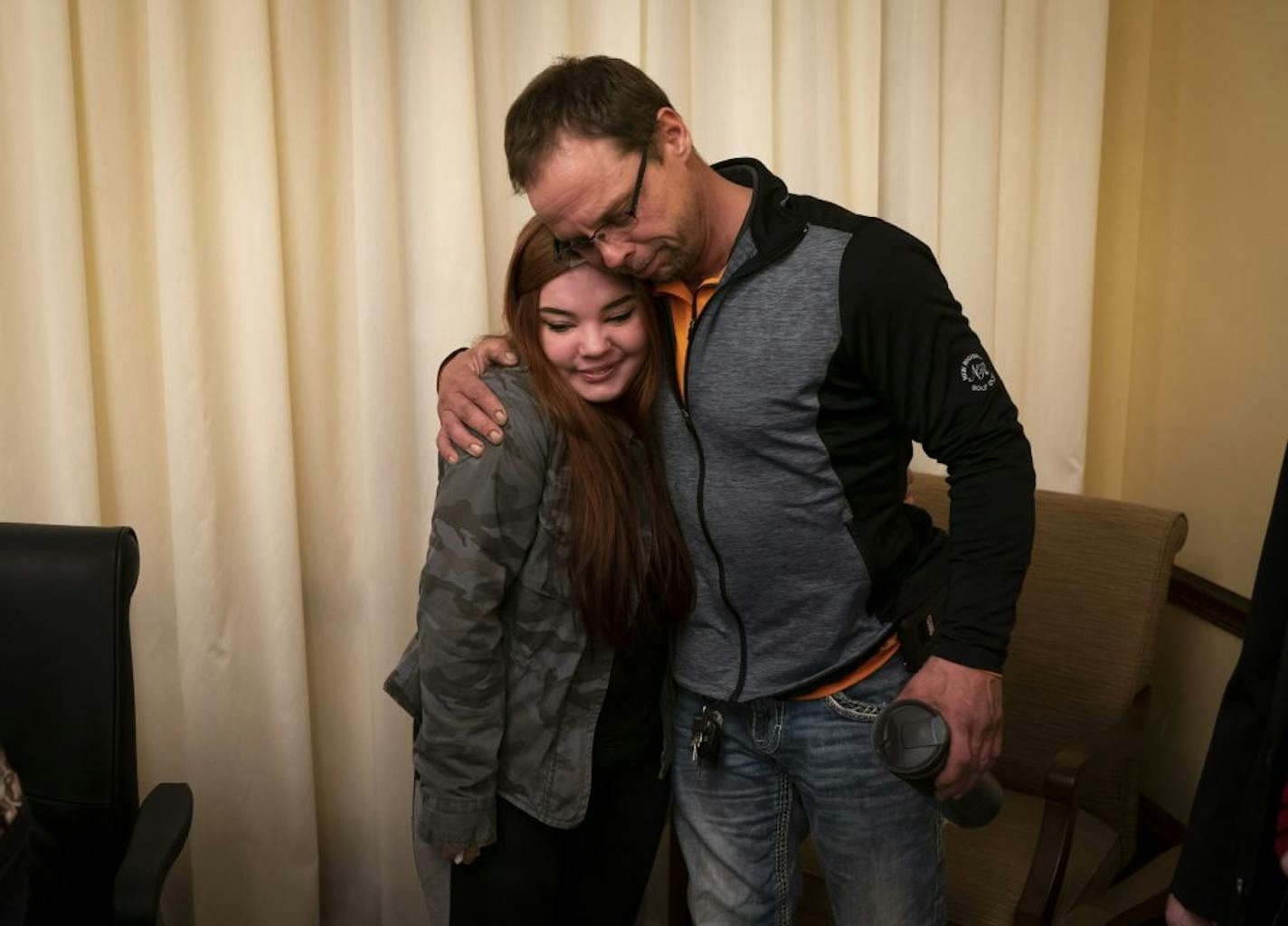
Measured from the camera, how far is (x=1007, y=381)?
264 centimetres

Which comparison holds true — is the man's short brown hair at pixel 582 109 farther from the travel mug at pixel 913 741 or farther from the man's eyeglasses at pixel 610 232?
the travel mug at pixel 913 741

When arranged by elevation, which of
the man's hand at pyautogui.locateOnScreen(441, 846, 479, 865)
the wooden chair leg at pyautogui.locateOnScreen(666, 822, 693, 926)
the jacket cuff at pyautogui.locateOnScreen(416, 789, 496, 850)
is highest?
the jacket cuff at pyautogui.locateOnScreen(416, 789, 496, 850)

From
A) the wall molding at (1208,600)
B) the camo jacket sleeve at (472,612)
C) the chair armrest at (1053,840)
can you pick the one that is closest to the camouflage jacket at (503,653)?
the camo jacket sleeve at (472,612)

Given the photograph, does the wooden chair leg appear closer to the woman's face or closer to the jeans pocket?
the jeans pocket

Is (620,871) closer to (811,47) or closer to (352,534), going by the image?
(352,534)

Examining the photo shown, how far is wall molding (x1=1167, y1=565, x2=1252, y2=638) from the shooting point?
7.72 feet

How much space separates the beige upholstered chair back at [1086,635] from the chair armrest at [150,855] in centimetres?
148

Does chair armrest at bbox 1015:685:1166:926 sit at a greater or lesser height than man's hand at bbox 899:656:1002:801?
lesser

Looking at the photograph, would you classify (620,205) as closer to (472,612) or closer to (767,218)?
(767,218)

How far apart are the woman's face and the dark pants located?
54 centimetres

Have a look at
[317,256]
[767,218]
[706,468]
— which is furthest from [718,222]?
[317,256]

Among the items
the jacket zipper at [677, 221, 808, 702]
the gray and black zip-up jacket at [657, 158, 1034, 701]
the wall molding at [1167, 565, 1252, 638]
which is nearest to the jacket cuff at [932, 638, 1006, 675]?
the gray and black zip-up jacket at [657, 158, 1034, 701]

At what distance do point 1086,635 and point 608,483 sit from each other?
1.22 metres

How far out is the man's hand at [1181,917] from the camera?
1.15 meters
